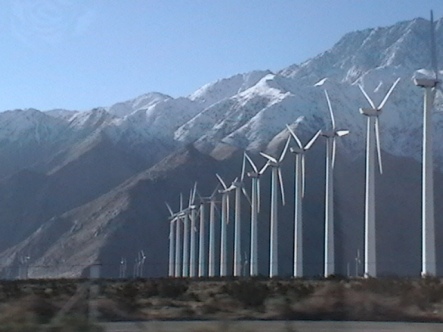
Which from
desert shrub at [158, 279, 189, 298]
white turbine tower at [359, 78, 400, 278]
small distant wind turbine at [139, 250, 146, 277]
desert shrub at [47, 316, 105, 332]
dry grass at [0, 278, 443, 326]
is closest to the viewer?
desert shrub at [47, 316, 105, 332]

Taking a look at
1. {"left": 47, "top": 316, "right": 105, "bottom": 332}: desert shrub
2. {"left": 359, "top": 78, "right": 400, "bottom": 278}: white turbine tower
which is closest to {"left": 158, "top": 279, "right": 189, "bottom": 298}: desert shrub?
{"left": 359, "top": 78, "right": 400, "bottom": 278}: white turbine tower

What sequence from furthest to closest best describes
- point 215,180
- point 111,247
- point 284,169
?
point 215,180 < point 284,169 < point 111,247

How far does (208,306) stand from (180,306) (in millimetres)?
3644

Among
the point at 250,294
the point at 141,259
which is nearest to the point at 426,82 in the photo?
the point at 250,294

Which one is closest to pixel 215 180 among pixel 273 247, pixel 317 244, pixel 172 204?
pixel 172 204

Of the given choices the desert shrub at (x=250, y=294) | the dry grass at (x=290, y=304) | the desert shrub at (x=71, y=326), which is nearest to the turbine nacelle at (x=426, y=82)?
the dry grass at (x=290, y=304)

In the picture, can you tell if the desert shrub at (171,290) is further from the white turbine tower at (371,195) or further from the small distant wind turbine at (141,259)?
the small distant wind turbine at (141,259)

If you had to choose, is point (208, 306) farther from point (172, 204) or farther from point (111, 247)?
point (172, 204)

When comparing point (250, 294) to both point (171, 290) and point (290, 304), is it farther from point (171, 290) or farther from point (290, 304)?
point (171, 290)

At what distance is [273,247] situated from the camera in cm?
9106

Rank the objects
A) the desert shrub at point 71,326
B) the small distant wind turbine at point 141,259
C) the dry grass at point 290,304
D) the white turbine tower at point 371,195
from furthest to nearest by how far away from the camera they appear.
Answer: the small distant wind turbine at point 141,259 → the white turbine tower at point 371,195 → the dry grass at point 290,304 → the desert shrub at point 71,326

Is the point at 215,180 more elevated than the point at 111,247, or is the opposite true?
the point at 215,180

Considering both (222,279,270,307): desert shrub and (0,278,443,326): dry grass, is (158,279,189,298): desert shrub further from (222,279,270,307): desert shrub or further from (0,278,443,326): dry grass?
(222,279,270,307): desert shrub

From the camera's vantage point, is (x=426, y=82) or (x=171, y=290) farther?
(x=426, y=82)
